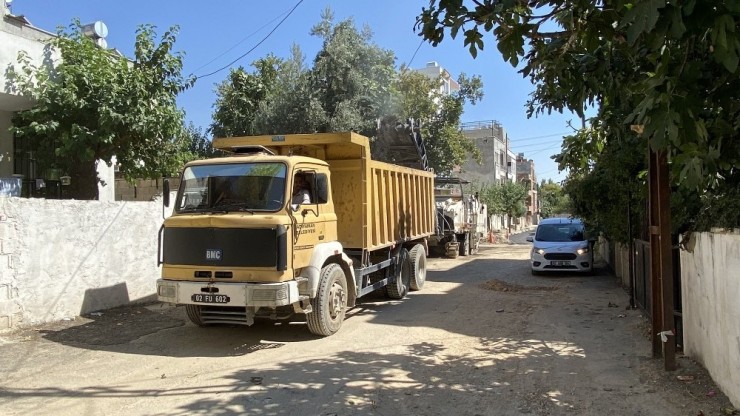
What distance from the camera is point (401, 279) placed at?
11.8m

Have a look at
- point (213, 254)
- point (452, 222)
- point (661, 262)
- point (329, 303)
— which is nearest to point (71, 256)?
point (213, 254)

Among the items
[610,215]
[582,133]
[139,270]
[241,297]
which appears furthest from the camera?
[610,215]

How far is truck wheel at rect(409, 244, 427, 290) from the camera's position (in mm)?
12547

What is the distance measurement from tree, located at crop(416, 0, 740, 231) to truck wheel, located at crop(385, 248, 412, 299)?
5.84 meters

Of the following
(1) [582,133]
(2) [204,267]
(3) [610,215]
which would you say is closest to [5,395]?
(2) [204,267]

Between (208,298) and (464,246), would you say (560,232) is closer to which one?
(464,246)

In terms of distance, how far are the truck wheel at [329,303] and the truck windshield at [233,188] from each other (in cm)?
138

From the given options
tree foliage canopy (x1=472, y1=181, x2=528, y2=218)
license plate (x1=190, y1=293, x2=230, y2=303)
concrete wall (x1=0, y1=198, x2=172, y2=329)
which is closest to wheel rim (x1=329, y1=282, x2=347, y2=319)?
license plate (x1=190, y1=293, x2=230, y2=303)

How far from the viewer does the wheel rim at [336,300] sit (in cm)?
813

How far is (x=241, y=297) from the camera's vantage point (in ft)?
22.7

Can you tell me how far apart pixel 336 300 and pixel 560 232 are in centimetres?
1030

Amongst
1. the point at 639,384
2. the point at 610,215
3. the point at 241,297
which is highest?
the point at 610,215

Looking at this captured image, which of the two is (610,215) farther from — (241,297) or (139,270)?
(139,270)

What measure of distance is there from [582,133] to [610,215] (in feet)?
8.10
